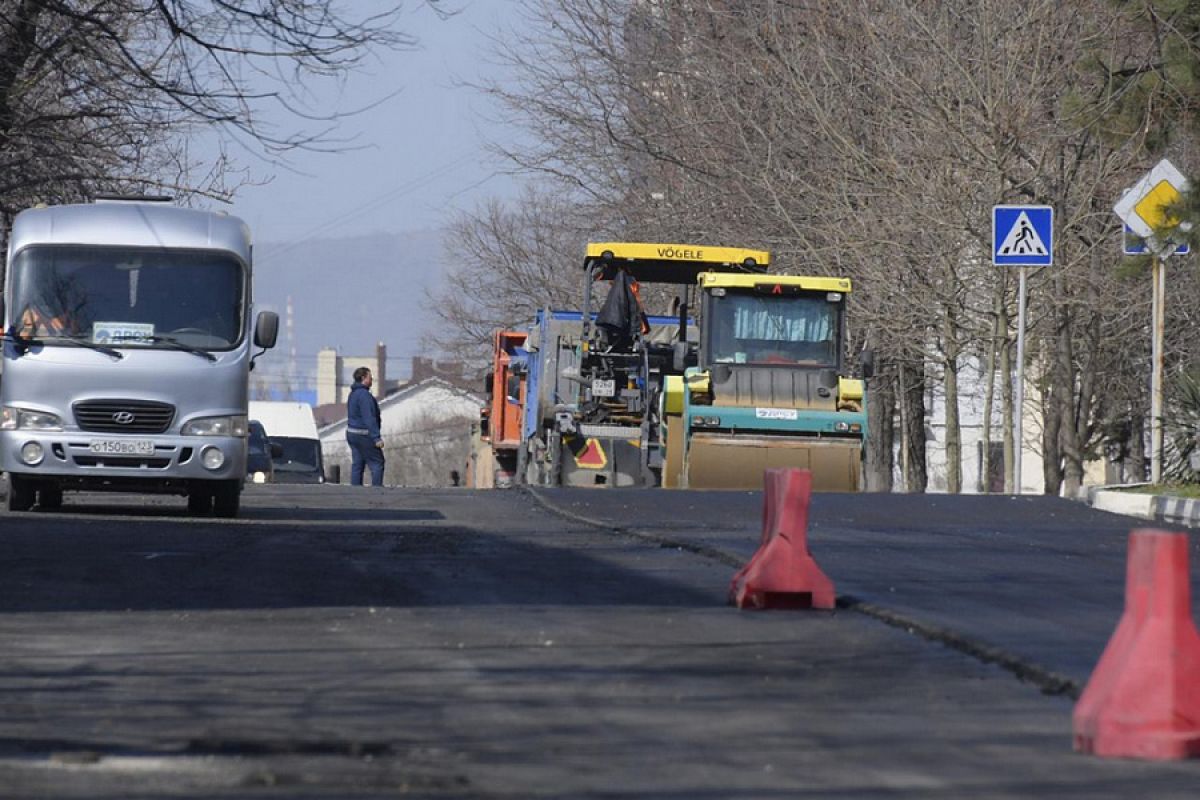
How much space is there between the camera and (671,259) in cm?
2833

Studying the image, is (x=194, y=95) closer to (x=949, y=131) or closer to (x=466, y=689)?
(x=466, y=689)

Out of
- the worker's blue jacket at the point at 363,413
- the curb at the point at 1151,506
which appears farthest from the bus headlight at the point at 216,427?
Result: the worker's blue jacket at the point at 363,413

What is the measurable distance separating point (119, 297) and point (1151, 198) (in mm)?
9551

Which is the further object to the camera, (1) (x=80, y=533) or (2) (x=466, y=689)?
(1) (x=80, y=533)

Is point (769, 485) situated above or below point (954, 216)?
below

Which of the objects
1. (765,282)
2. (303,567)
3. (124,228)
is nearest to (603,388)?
(765,282)

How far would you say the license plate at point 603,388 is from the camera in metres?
28.2

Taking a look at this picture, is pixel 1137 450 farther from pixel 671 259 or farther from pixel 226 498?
pixel 226 498

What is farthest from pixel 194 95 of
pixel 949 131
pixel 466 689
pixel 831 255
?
pixel 831 255

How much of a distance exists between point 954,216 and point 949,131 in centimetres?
122

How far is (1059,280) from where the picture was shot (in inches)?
1254

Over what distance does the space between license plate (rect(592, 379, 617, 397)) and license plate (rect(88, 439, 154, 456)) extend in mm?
10451

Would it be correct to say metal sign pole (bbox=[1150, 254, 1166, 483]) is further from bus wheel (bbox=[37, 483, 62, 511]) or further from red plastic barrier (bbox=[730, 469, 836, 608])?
red plastic barrier (bbox=[730, 469, 836, 608])

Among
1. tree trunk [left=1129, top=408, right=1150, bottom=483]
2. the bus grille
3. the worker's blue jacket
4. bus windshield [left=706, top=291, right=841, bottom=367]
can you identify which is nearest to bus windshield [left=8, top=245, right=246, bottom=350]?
the bus grille
